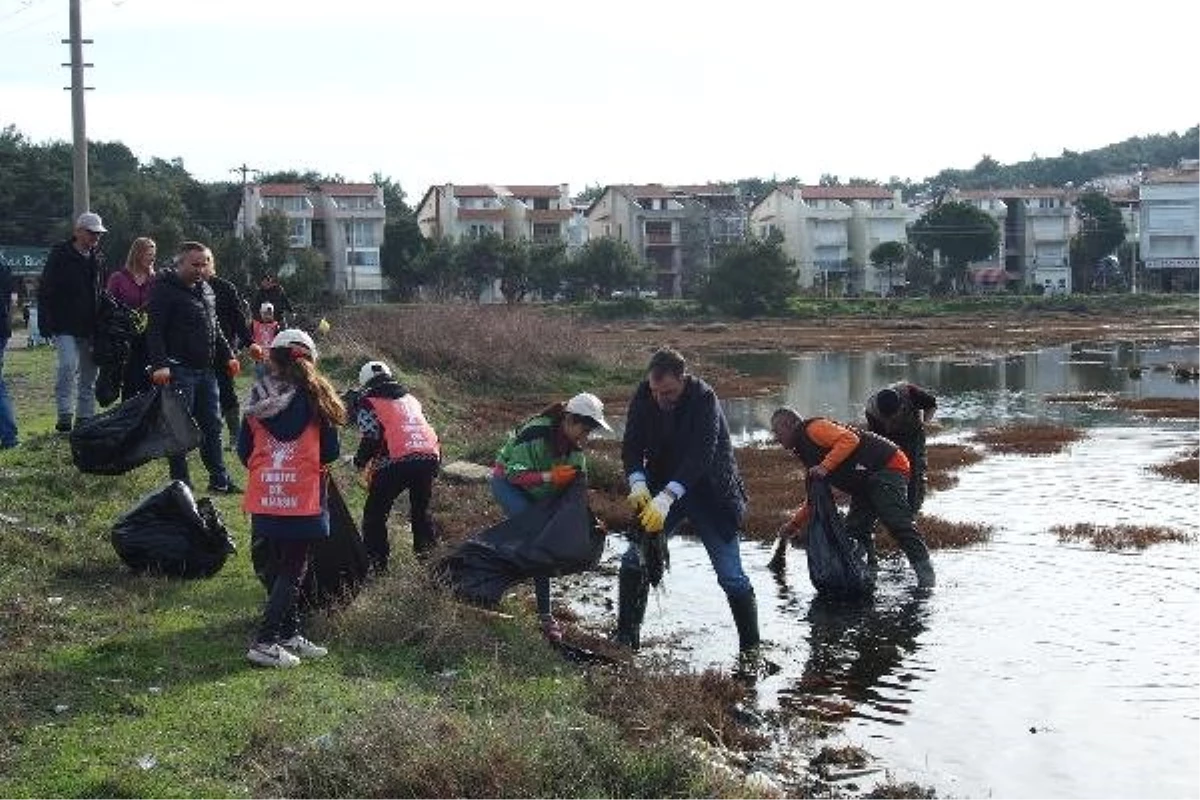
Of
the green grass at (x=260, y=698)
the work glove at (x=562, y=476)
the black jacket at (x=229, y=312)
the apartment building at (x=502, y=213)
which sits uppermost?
the apartment building at (x=502, y=213)

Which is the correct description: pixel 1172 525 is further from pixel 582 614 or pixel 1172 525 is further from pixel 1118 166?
pixel 1118 166

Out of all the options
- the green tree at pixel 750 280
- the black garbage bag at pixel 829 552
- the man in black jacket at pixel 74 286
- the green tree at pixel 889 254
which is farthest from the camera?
the green tree at pixel 889 254

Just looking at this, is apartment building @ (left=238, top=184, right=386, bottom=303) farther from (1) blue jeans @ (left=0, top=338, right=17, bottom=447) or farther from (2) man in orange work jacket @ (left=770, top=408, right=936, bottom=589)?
(2) man in orange work jacket @ (left=770, top=408, right=936, bottom=589)

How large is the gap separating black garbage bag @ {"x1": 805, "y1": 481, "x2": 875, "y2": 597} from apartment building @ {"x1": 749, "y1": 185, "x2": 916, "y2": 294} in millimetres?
96868

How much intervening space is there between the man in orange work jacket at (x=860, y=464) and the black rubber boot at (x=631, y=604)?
2420mm

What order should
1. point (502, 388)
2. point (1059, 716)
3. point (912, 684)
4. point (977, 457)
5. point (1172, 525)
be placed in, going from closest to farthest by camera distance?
1. point (1059, 716)
2. point (912, 684)
3. point (1172, 525)
4. point (977, 457)
5. point (502, 388)

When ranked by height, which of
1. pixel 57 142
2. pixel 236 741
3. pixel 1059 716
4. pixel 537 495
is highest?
pixel 57 142

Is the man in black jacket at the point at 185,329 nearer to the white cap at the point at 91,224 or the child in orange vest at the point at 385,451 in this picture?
the white cap at the point at 91,224

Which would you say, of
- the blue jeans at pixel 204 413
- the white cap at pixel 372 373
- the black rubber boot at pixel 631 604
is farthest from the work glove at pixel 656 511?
the blue jeans at pixel 204 413

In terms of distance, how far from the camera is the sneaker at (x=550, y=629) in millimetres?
9062

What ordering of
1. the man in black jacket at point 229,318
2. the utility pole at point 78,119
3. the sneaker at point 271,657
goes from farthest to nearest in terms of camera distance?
the utility pole at point 78,119 → the man in black jacket at point 229,318 → the sneaker at point 271,657

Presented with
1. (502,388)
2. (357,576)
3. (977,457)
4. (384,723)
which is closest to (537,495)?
(357,576)

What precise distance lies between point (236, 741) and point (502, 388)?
2862 centimetres

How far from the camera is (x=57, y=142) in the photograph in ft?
267
